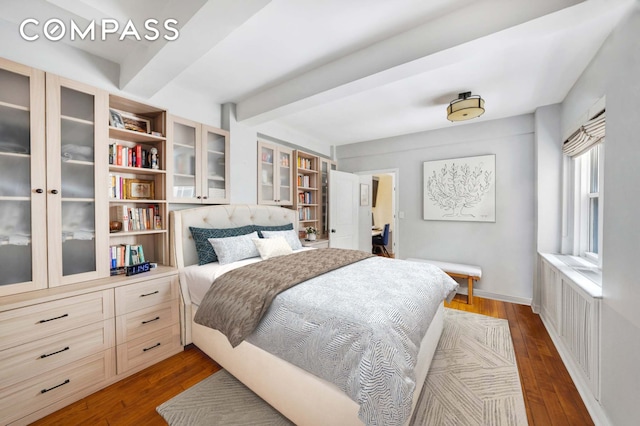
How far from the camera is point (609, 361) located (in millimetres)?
1501

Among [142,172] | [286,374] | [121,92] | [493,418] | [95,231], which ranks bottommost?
[493,418]

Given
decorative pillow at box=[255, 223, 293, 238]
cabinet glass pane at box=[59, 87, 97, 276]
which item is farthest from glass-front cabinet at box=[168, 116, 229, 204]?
cabinet glass pane at box=[59, 87, 97, 276]

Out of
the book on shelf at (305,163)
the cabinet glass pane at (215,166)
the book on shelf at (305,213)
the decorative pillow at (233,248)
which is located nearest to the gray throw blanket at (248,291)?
the decorative pillow at (233,248)

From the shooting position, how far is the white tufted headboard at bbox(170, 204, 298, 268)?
2.51 meters

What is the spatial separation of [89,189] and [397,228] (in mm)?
4098

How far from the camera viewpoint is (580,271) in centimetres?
225

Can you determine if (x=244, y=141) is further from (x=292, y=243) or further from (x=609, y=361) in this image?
(x=609, y=361)

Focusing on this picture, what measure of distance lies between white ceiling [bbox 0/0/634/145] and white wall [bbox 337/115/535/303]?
73 cm

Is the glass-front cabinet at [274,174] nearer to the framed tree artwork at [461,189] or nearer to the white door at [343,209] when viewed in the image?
the white door at [343,209]

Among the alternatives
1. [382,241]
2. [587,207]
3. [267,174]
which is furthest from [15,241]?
[382,241]

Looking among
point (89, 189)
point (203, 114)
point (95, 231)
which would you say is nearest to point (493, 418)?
point (95, 231)

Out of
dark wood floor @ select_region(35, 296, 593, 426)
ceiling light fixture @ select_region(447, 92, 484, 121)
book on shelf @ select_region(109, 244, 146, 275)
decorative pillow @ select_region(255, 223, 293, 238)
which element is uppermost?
ceiling light fixture @ select_region(447, 92, 484, 121)

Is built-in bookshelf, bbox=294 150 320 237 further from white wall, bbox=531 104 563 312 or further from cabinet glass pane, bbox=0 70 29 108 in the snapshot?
white wall, bbox=531 104 563 312

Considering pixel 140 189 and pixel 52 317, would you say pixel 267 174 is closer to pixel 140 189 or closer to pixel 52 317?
pixel 140 189
